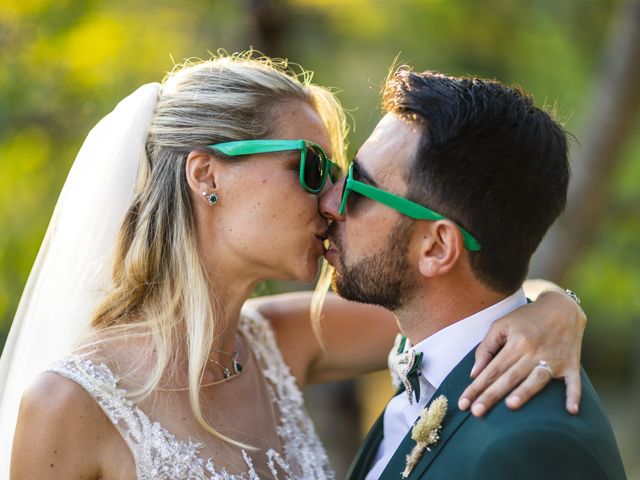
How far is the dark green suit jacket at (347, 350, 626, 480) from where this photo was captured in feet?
7.80

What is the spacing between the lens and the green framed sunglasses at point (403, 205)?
2.89m

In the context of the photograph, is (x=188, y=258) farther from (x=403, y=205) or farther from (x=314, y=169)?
(x=403, y=205)

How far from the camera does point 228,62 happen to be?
11.2 feet

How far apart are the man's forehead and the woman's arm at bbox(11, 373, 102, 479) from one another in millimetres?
1302

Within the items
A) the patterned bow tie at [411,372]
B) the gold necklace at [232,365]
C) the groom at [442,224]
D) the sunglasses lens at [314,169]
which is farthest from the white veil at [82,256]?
the patterned bow tie at [411,372]

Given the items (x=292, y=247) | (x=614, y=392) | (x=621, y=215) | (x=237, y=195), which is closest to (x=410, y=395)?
(x=292, y=247)

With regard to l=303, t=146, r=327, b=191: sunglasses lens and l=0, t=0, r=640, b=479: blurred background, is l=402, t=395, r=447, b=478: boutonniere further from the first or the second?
l=0, t=0, r=640, b=479: blurred background

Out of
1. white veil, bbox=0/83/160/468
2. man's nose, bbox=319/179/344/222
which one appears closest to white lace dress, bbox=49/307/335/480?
white veil, bbox=0/83/160/468

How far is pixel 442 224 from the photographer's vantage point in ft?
9.50

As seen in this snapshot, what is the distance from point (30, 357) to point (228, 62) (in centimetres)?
144

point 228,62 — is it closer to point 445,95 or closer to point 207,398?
point 445,95

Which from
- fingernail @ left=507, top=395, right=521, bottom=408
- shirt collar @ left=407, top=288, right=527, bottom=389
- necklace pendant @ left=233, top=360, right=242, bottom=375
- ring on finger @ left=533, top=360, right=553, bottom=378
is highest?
ring on finger @ left=533, top=360, right=553, bottom=378

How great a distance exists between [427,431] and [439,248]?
0.65 meters

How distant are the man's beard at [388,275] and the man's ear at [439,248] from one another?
69 mm
